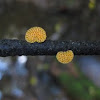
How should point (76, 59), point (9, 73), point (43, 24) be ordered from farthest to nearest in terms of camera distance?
1. point (43, 24)
2. point (76, 59)
3. point (9, 73)

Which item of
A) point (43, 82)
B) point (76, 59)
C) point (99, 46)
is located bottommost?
Answer: point (43, 82)

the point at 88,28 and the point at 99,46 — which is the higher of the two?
the point at 99,46

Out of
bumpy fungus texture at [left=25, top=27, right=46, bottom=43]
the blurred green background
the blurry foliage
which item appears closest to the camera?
bumpy fungus texture at [left=25, top=27, right=46, bottom=43]

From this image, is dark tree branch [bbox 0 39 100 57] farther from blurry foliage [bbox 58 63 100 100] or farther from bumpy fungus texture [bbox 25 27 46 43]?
blurry foliage [bbox 58 63 100 100]

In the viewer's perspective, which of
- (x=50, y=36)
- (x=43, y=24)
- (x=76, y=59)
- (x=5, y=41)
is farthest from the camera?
(x=43, y=24)

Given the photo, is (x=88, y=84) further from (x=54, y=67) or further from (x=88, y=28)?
(x=88, y=28)

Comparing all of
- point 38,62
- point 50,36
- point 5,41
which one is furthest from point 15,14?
point 5,41

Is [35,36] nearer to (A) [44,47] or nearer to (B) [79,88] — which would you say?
(A) [44,47]

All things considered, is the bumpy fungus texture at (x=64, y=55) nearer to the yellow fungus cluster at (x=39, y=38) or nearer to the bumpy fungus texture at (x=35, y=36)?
the yellow fungus cluster at (x=39, y=38)

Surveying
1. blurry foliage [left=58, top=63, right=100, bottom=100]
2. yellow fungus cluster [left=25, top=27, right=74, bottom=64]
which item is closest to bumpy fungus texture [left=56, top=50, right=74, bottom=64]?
yellow fungus cluster [left=25, top=27, right=74, bottom=64]
